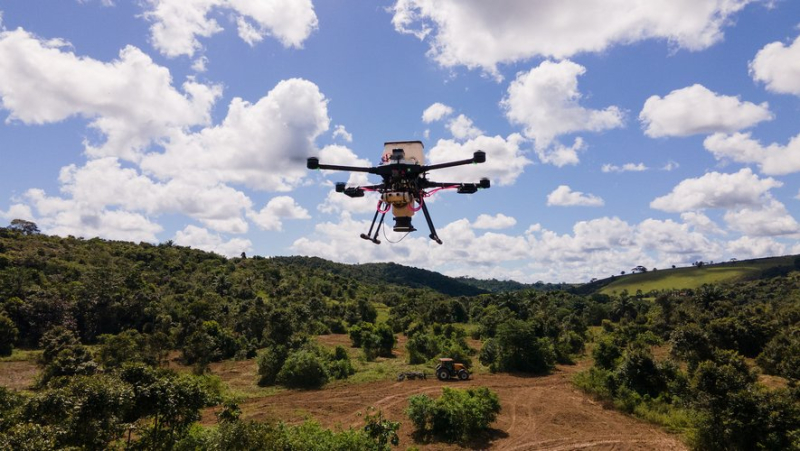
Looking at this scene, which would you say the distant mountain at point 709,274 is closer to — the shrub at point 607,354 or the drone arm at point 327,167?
the shrub at point 607,354

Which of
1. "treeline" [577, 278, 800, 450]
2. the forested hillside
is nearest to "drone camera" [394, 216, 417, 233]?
the forested hillside

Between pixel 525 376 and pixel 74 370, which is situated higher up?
pixel 74 370

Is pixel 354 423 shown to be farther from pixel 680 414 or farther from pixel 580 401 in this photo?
pixel 680 414

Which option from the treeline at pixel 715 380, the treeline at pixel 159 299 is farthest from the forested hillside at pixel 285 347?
the treeline at pixel 159 299

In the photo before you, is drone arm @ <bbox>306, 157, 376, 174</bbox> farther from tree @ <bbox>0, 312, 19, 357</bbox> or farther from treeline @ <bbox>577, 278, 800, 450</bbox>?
tree @ <bbox>0, 312, 19, 357</bbox>

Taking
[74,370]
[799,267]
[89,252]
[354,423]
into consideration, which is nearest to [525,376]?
[354,423]

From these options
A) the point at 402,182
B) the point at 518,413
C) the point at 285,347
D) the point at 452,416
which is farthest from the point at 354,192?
the point at 285,347
